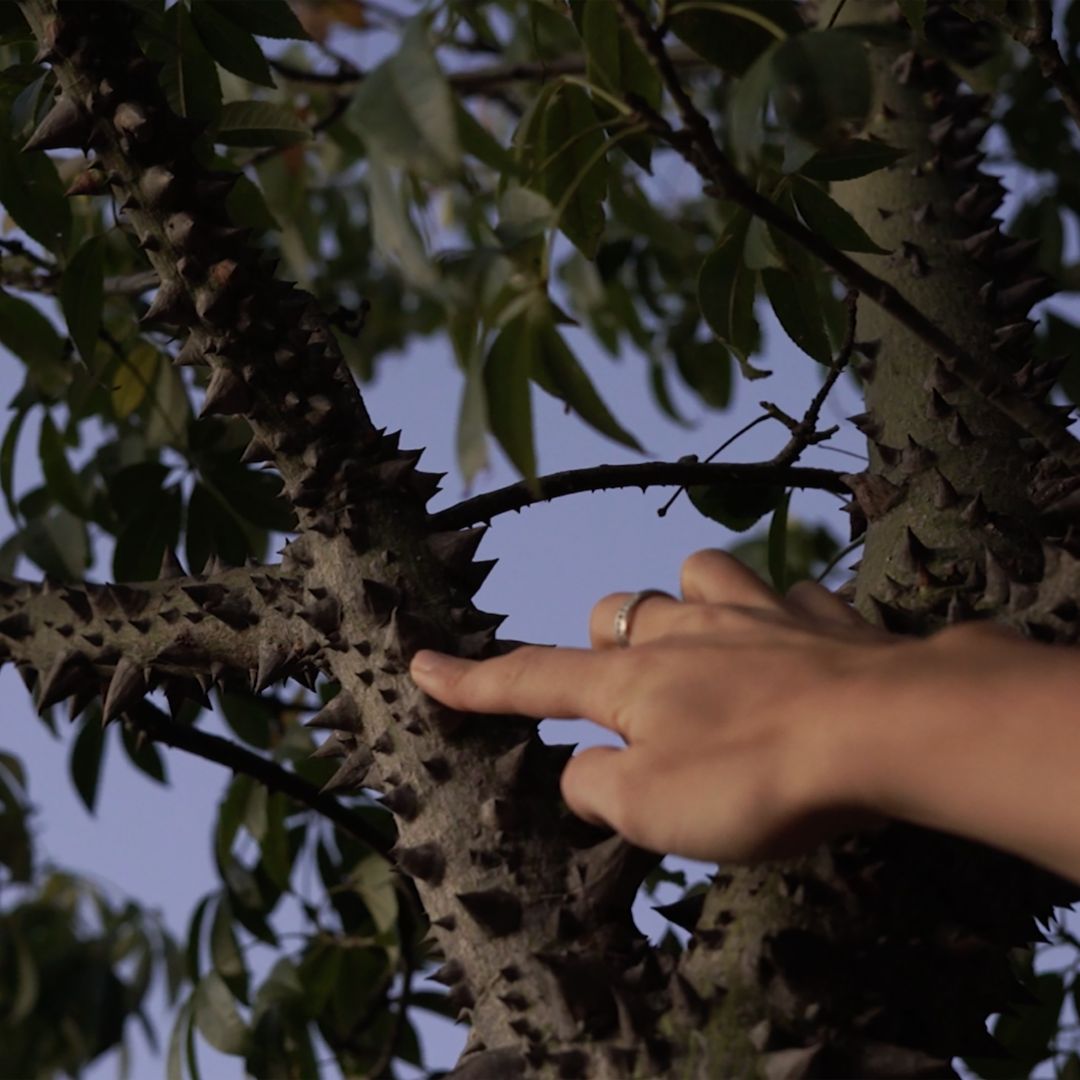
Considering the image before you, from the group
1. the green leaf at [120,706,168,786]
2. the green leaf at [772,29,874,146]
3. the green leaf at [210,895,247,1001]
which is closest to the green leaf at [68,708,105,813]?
the green leaf at [120,706,168,786]

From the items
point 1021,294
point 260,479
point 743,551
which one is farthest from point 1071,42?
point 260,479

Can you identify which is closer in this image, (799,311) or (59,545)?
(799,311)

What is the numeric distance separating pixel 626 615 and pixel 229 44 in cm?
49

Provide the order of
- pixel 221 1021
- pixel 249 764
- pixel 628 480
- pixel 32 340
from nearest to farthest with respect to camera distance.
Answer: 1. pixel 628 480
2. pixel 249 764
3. pixel 32 340
4. pixel 221 1021

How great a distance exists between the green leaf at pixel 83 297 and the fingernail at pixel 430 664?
0.42 meters

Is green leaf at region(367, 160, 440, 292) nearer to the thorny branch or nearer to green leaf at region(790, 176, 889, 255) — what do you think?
the thorny branch

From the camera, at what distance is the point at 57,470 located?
140cm

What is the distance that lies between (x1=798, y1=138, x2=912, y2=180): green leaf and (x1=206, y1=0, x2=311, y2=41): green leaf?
33cm

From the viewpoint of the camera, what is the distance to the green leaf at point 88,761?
1.47 meters

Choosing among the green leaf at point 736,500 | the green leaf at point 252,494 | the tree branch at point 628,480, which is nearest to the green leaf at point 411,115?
the tree branch at point 628,480

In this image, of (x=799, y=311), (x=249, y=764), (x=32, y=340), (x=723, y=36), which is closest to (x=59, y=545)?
(x=32, y=340)

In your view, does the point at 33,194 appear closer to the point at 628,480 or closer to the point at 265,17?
→ the point at 265,17

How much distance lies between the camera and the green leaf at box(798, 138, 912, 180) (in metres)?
0.75

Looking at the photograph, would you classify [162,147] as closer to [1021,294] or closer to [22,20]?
[22,20]
